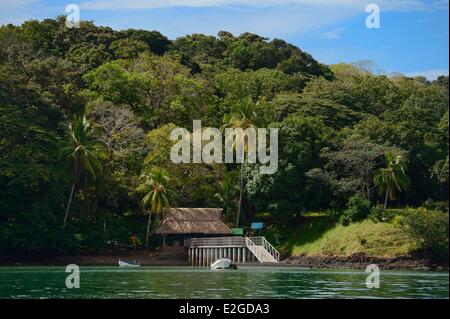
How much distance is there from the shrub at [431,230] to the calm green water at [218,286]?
8473mm

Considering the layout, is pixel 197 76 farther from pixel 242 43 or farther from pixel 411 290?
pixel 411 290


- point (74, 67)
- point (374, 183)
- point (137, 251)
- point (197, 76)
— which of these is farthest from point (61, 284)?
point (197, 76)

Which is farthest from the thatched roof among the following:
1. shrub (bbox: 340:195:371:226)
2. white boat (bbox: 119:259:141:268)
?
shrub (bbox: 340:195:371:226)

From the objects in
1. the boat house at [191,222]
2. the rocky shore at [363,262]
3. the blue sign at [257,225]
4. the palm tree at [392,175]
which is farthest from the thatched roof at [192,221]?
the palm tree at [392,175]

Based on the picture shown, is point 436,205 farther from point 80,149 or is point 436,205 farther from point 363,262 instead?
point 80,149

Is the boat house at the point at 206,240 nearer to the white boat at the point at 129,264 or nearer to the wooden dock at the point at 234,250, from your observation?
the wooden dock at the point at 234,250

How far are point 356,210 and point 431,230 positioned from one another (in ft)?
23.3

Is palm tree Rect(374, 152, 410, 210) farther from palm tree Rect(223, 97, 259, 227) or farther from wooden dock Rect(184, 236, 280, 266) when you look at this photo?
palm tree Rect(223, 97, 259, 227)

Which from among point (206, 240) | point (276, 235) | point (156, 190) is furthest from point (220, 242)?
point (156, 190)

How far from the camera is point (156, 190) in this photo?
6381 centimetres

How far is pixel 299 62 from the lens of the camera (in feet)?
309

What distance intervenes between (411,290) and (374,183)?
96.8 ft

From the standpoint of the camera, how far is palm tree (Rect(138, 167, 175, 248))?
63.9 m
